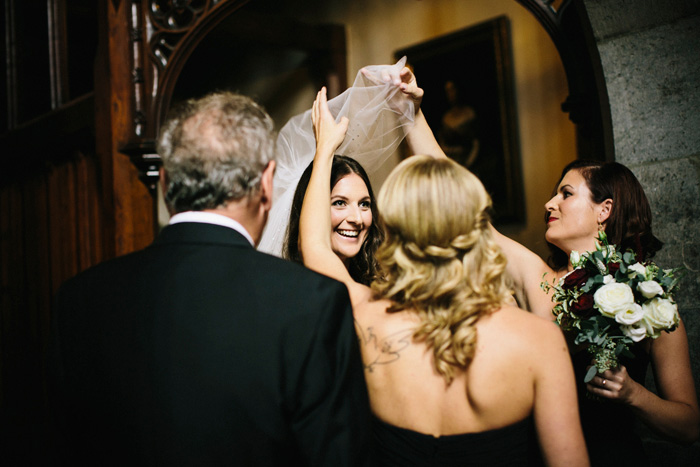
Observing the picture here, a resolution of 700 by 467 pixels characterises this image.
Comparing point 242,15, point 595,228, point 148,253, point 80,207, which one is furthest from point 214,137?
point 242,15

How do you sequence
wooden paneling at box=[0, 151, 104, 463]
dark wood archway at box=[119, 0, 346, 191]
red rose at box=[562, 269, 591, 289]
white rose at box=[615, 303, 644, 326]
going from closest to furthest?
white rose at box=[615, 303, 644, 326]
red rose at box=[562, 269, 591, 289]
dark wood archway at box=[119, 0, 346, 191]
wooden paneling at box=[0, 151, 104, 463]

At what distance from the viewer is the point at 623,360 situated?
2.02 metres

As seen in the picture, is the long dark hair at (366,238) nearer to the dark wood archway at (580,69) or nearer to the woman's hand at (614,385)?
the dark wood archway at (580,69)

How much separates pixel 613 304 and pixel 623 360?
0.52 meters

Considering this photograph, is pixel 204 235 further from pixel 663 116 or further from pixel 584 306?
pixel 663 116

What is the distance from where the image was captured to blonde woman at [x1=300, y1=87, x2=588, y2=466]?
136 cm

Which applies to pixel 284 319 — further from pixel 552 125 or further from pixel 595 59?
pixel 552 125

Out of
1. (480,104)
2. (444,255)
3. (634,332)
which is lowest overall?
(634,332)

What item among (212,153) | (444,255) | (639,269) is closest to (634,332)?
(639,269)

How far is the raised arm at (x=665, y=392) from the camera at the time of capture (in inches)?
69.3

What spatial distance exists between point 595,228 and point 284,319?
4.54 feet

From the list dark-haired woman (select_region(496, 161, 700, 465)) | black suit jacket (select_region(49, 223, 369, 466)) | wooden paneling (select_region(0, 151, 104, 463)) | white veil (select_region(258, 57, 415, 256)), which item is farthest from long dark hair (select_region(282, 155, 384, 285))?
wooden paneling (select_region(0, 151, 104, 463))

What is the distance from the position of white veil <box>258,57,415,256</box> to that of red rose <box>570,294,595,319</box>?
96 cm

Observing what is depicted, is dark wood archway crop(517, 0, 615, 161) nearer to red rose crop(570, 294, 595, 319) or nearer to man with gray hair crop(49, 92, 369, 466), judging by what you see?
red rose crop(570, 294, 595, 319)
